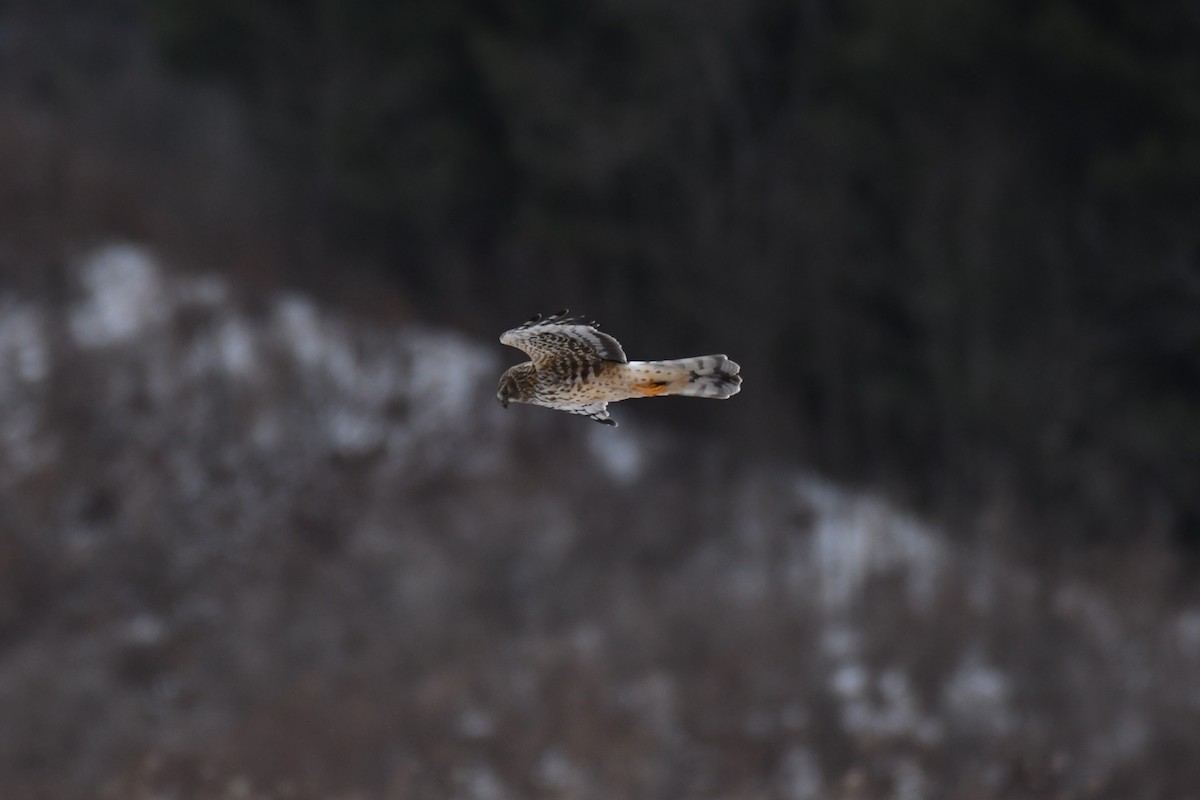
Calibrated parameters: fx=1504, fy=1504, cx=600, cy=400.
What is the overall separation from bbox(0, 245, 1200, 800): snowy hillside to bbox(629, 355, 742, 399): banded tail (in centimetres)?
667

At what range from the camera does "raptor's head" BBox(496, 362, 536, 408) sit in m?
3.12

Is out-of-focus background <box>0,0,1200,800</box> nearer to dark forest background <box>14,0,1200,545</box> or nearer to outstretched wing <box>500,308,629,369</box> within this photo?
dark forest background <box>14,0,1200,545</box>

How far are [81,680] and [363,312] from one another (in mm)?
6012

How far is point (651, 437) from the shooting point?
15234mm

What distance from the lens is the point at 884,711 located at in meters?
10.8

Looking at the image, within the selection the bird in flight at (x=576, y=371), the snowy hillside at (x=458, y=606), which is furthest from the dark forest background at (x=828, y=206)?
the bird in flight at (x=576, y=371)

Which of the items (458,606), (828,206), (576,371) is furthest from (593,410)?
(828,206)

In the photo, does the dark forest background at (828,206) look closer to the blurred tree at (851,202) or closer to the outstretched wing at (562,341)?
the blurred tree at (851,202)

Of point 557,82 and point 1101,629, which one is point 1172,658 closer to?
point 1101,629

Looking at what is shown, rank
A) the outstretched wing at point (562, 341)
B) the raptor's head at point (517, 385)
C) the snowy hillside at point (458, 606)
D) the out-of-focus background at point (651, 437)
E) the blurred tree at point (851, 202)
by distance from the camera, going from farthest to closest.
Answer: the blurred tree at point (851, 202)
the out-of-focus background at point (651, 437)
the snowy hillside at point (458, 606)
the raptor's head at point (517, 385)
the outstretched wing at point (562, 341)

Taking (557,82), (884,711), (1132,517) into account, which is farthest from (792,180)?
(884,711)

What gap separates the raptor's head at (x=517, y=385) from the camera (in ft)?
10.3

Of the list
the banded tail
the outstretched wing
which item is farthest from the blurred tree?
the outstretched wing

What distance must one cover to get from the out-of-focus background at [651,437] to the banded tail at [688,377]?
6756 mm
